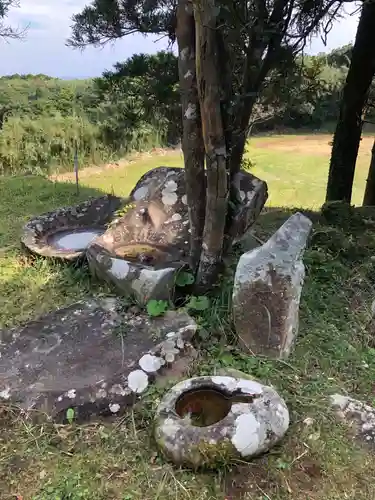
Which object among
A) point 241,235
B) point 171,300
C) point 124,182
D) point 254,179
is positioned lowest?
point 124,182

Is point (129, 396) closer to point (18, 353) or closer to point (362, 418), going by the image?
point (18, 353)

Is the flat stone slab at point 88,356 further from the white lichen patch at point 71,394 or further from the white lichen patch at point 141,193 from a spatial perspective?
the white lichen patch at point 141,193

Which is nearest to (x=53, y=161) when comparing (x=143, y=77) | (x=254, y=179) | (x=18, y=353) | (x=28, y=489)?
(x=143, y=77)

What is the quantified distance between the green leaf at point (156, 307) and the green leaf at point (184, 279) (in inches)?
6.3

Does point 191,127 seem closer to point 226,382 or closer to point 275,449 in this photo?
point 226,382

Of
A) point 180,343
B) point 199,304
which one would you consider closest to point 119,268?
point 199,304

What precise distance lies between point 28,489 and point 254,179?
6.33ft

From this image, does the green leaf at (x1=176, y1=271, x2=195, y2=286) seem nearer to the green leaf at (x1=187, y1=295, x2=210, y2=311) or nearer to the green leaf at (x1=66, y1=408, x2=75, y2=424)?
the green leaf at (x1=187, y1=295, x2=210, y2=311)

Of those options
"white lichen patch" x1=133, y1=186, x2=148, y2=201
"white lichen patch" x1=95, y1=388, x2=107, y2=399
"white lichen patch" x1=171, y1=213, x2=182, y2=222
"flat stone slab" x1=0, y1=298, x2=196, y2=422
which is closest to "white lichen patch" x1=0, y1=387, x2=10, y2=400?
"flat stone slab" x1=0, y1=298, x2=196, y2=422

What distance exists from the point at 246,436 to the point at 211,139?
1.23 meters

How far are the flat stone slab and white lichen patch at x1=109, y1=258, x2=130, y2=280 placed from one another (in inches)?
5.1

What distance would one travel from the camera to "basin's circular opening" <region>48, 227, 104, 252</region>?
304cm

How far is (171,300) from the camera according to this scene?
2311 mm

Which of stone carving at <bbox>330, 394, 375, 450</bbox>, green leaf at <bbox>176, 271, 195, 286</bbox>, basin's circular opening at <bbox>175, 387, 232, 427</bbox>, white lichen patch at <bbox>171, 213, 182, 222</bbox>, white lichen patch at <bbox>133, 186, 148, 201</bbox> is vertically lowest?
stone carving at <bbox>330, 394, 375, 450</bbox>
